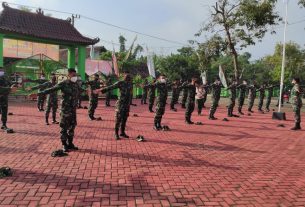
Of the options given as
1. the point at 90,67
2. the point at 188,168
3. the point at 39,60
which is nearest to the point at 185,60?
the point at 90,67

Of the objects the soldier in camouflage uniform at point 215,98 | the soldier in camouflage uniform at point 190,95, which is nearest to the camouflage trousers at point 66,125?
the soldier in camouflage uniform at point 190,95

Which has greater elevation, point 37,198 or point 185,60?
point 185,60

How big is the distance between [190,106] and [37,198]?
29.2 ft

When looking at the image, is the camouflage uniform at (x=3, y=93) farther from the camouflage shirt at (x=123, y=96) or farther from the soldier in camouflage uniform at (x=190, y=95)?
A: the soldier in camouflage uniform at (x=190, y=95)

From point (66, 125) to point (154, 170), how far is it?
242cm

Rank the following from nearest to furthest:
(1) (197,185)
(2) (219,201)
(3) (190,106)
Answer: (2) (219,201)
(1) (197,185)
(3) (190,106)

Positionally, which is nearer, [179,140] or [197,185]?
[197,185]

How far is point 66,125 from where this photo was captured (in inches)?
299

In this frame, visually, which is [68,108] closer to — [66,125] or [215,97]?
[66,125]

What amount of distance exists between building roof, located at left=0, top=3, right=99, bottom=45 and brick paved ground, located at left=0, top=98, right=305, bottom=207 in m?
11.9

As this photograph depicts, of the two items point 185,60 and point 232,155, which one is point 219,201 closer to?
point 232,155

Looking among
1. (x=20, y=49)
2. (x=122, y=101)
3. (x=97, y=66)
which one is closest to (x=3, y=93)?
(x=122, y=101)

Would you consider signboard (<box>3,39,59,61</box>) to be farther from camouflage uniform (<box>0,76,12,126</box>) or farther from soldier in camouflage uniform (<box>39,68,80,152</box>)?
soldier in camouflage uniform (<box>39,68,80,152</box>)

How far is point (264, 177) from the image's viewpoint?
20.5 feet
